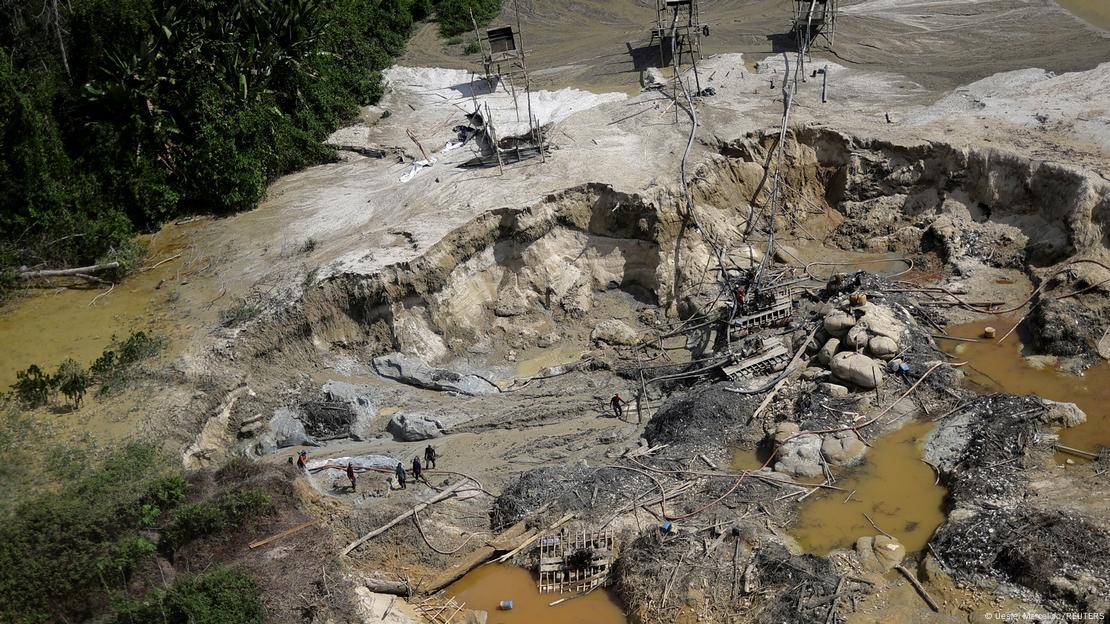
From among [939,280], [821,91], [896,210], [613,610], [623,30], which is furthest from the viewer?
[623,30]

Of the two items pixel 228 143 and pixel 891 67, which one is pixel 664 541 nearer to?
pixel 228 143

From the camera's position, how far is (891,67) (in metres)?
28.1

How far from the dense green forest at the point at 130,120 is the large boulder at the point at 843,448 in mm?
17687

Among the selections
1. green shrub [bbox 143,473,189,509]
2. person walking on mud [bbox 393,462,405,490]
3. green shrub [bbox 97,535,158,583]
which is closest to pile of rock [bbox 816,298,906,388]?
person walking on mud [bbox 393,462,405,490]

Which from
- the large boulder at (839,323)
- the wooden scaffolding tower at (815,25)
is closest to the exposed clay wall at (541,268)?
the large boulder at (839,323)

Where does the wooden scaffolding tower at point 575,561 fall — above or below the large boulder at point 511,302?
below

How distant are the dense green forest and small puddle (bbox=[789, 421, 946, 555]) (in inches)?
718

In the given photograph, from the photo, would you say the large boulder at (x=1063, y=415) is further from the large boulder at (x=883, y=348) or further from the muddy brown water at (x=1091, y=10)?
the muddy brown water at (x=1091, y=10)

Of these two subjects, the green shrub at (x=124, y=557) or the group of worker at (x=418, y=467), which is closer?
the green shrub at (x=124, y=557)

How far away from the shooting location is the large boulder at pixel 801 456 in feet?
56.5

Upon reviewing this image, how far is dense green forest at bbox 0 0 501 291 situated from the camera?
22344 millimetres

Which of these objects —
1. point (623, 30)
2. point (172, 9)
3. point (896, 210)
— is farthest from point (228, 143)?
point (896, 210)

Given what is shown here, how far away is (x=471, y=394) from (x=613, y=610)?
7.24 meters

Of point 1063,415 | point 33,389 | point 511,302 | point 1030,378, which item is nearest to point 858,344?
point 1030,378
